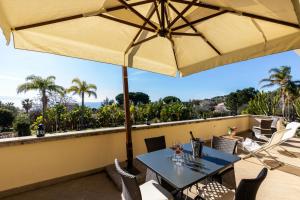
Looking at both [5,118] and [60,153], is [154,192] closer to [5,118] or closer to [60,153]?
[60,153]

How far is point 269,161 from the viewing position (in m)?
4.40

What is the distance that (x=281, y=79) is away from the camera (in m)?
20.3

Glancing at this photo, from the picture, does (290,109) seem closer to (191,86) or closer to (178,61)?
(178,61)

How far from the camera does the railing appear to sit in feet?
9.96

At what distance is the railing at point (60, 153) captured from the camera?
304 centimetres

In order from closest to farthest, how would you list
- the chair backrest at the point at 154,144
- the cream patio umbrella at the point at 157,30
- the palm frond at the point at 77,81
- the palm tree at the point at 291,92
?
the cream patio umbrella at the point at 157,30 < the chair backrest at the point at 154,144 < the palm tree at the point at 291,92 < the palm frond at the point at 77,81

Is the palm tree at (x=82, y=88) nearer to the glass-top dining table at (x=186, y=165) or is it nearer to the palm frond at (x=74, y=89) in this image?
the palm frond at (x=74, y=89)

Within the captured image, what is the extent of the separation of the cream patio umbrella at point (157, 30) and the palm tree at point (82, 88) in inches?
745

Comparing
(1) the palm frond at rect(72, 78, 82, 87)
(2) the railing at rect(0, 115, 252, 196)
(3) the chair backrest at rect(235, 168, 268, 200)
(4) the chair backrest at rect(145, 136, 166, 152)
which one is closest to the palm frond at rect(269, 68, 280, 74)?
(2) the railing at rect(0, 115, 252, 196)

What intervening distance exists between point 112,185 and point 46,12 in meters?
3.05

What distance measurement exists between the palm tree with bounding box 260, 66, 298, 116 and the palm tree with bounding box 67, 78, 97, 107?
71.5ft

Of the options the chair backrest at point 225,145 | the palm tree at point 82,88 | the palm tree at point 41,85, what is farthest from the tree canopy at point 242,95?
the chair backrest at point 225,145

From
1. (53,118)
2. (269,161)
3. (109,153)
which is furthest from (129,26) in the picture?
(53,118)

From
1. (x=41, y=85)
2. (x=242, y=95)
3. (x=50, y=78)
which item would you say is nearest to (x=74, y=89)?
(x=50, y=78)
